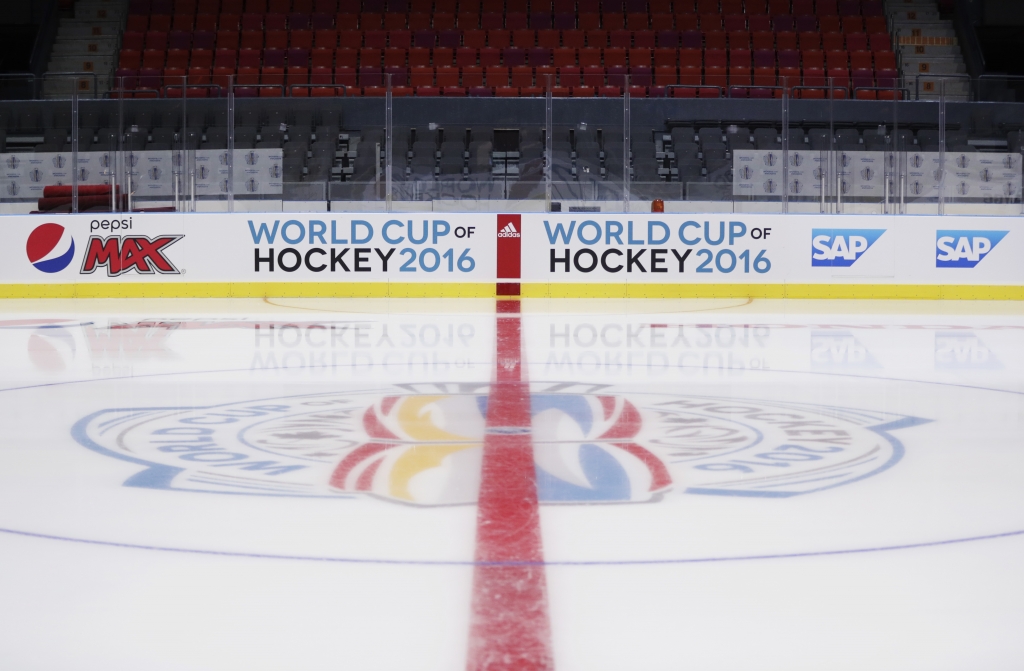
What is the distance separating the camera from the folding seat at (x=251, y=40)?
18953 mm

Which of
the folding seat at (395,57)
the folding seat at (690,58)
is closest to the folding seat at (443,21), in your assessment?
the folding seat at (395,57)

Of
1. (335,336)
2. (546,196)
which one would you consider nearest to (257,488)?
(335,336)

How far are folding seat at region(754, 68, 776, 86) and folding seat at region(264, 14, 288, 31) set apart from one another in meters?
Answer: 7.98

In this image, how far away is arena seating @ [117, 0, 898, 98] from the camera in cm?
1800

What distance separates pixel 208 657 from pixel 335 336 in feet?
19.6

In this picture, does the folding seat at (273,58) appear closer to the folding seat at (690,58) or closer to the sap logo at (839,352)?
the folding seat at (690,58)

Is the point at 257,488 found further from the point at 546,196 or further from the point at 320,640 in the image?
Result: the point at 546,196

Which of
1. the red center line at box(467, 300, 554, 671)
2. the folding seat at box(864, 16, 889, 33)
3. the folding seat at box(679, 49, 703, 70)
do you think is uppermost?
the folding seat at box(864, 16, 889, 33)

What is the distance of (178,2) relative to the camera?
65.8 feet

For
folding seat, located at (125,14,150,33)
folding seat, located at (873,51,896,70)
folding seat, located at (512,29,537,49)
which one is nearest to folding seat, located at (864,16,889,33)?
folding seat, located at (873,51,896,70)

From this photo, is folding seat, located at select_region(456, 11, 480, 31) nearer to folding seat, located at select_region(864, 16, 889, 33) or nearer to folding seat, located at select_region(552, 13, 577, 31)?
folding seat, located at select_region(552, 13, 577, 31)

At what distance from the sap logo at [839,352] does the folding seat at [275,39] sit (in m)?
13.3

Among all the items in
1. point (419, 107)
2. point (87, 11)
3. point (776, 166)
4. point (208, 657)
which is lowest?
point (208, 657)

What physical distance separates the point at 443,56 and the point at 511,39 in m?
1.32
